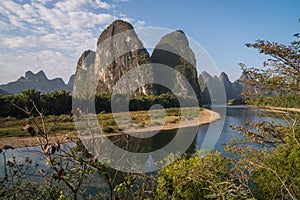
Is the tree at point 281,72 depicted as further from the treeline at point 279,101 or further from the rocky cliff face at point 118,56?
the rocky cliff face at point 118,56

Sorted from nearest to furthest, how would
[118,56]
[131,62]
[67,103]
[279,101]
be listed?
[279,101] < [67,103] < [131,62] < [118,56]

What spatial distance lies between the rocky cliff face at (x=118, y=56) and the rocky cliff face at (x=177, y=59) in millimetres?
5515

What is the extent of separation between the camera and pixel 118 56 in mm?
56156

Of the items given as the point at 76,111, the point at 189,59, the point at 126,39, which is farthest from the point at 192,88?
the point at 76,111

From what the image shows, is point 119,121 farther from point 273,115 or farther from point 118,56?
point 118,56

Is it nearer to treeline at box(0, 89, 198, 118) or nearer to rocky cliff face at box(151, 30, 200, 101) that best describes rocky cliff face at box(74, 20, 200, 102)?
rocky cliff face at box(151, 30, 200, 101)

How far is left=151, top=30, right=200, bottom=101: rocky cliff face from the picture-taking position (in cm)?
5111

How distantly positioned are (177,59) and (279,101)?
5903cm

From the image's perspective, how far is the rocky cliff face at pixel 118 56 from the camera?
49.5 metres

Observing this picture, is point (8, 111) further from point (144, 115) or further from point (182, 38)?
point (182, 38)

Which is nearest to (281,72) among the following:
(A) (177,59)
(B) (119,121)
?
(B) (119,121)

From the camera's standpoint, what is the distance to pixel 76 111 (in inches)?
45.9

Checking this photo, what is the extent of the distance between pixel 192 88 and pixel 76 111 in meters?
46.8

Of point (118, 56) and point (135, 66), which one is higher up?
point (118, 56)
